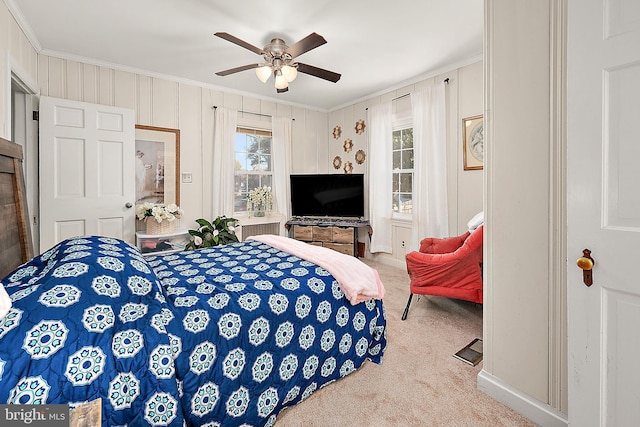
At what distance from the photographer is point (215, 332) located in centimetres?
138

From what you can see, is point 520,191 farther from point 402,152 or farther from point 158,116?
point 158,116

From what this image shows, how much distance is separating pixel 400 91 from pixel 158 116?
335cm

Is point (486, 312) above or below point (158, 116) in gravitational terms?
below

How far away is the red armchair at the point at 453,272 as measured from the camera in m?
2.52

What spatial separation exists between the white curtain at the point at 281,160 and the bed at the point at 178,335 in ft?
9.28

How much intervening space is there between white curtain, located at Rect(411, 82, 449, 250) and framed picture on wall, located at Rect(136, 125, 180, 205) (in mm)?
3244

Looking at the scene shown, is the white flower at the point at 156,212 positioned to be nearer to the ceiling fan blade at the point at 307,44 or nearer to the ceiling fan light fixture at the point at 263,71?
the ceiling fan light fixture at the point at 263,71

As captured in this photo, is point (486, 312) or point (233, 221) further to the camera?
point (233, 221)

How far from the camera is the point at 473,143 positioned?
347 centimetres

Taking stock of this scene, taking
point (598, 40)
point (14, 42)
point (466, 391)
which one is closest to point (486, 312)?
point (466, 391)

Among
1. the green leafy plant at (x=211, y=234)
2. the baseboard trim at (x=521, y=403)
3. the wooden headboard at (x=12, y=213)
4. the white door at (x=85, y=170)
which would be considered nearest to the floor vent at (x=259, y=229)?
the green leafy plant at (x=211, y=234)

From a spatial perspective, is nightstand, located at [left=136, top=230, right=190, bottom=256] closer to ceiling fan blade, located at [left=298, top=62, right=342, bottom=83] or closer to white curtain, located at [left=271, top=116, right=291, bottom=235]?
white curtain, located at [left=271, top=116, right=291, bottom=235]
